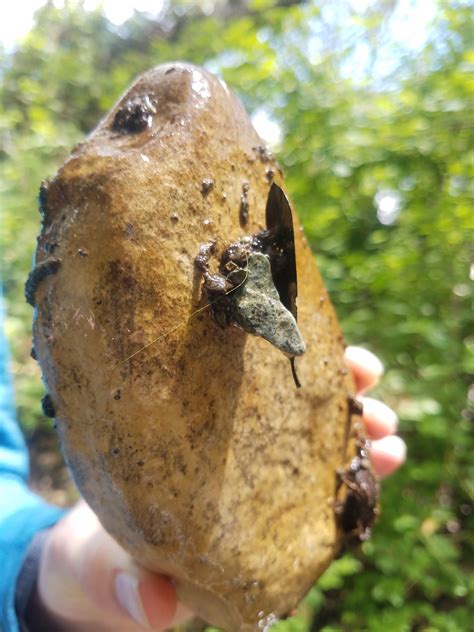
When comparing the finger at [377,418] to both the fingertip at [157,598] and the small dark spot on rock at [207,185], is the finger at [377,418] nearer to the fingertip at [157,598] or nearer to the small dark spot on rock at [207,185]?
the fingertip at [157,598]

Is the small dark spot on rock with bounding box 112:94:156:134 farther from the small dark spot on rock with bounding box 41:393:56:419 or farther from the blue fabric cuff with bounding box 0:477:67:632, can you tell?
the blue fabric cuff with bounding box 0:477:67:632

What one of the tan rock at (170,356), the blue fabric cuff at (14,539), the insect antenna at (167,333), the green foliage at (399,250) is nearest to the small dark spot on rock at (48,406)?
the tan rock at (170,356)

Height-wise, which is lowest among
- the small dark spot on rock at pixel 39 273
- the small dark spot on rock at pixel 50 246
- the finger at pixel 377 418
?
the finger at pixel 377 418

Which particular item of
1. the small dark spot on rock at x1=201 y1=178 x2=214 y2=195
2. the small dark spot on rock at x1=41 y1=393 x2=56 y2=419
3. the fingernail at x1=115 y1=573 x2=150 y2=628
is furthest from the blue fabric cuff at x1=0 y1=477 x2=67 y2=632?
the small dark spot on rock at x1=201 y1=178 x2=214 y2=195

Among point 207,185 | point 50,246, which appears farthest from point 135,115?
point 50,246

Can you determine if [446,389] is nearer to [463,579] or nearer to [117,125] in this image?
[463,579]

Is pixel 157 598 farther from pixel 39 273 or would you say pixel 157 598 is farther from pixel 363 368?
pixel 363 368
